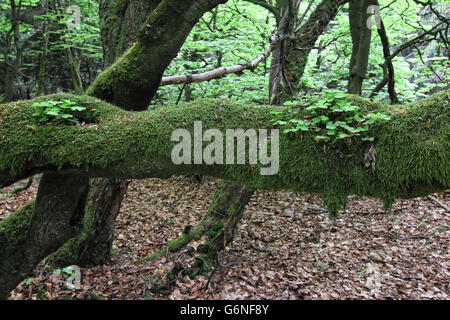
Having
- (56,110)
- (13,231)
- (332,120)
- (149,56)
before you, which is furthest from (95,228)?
(332,120)

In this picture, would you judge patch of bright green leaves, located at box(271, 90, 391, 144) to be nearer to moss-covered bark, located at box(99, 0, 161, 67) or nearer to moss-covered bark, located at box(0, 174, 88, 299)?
moss-covered bark, located at box(0, 174, 88, 299)

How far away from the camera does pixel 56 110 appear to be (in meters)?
2.36

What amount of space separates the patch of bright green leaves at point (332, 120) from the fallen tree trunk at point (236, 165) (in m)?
0.07

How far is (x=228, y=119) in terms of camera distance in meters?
2.29

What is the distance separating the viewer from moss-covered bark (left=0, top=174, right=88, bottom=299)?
9.83ft

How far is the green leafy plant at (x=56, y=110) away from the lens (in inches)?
92.4

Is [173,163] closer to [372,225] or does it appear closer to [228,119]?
[228,119]

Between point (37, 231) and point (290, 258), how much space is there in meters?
3.91

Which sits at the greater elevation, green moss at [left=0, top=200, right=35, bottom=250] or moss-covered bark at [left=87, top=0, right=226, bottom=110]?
moss-covered bark at [left=87, top=0, right=226, bottom=110]

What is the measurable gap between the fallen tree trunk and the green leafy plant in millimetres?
67

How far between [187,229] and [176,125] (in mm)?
3446

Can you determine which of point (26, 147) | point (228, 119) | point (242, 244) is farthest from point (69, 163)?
point (242, 244)

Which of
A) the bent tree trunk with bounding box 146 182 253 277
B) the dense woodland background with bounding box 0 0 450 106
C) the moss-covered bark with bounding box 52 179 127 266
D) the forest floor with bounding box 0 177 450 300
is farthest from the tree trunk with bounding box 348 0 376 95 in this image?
the moss-covered bark with bounding box 52 179 127 266

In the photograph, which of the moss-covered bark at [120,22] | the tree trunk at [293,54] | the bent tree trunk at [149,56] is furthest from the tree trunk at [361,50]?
the moss-covered bark at [120,22]
